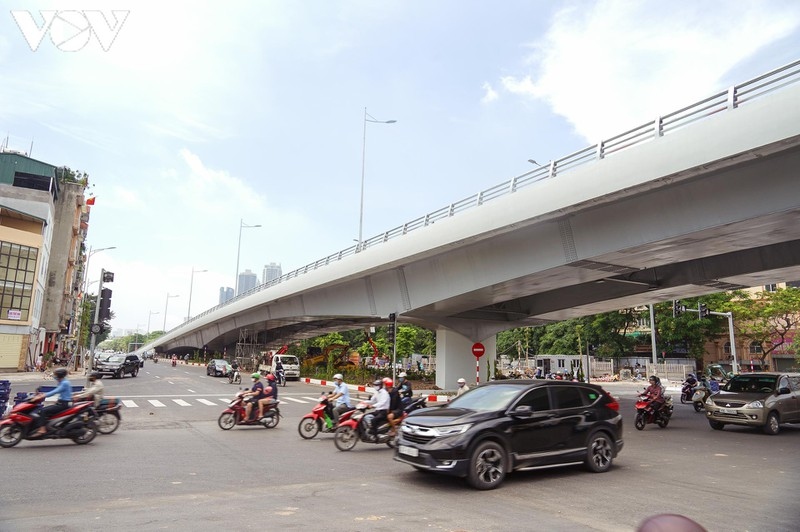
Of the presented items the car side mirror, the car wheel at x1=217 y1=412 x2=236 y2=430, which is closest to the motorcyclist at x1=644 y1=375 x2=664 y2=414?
the car side mirror

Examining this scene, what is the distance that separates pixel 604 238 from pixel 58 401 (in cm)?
1483

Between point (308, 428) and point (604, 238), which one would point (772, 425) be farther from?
point (308, 428)

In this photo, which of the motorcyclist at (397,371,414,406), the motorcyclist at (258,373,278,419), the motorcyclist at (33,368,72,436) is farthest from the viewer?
the motorcyclist at (258,373,278,419)

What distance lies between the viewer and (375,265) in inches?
986

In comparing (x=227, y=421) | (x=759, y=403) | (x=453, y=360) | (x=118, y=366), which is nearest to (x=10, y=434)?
(x=227, y=421)

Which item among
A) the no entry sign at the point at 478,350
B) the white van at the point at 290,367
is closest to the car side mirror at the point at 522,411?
the no entry sign at the point at 478,350

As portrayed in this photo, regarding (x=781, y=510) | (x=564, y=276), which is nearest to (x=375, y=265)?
(x=564, y=276)

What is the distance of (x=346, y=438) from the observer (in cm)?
1166

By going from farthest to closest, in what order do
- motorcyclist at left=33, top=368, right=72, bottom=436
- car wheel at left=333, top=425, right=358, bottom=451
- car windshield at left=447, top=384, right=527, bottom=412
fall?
car wheel at left=333, top=425, right=358, bottom=451, motorcyclist at left=33, top=368, right=72, bottom=436, car windshield at left=447, top=384, right=527, bottom=412

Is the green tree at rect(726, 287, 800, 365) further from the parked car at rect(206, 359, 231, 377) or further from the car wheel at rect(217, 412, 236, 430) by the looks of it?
the car wheel at rect(217, 412, 236, 430)

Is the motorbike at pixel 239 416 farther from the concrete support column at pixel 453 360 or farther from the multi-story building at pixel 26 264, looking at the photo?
the multi-story building at pixel 26 264

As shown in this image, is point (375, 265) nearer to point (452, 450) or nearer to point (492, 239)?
point (492, 239)

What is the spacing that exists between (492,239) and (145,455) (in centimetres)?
1411

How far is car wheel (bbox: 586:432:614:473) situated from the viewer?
913 centimetres
